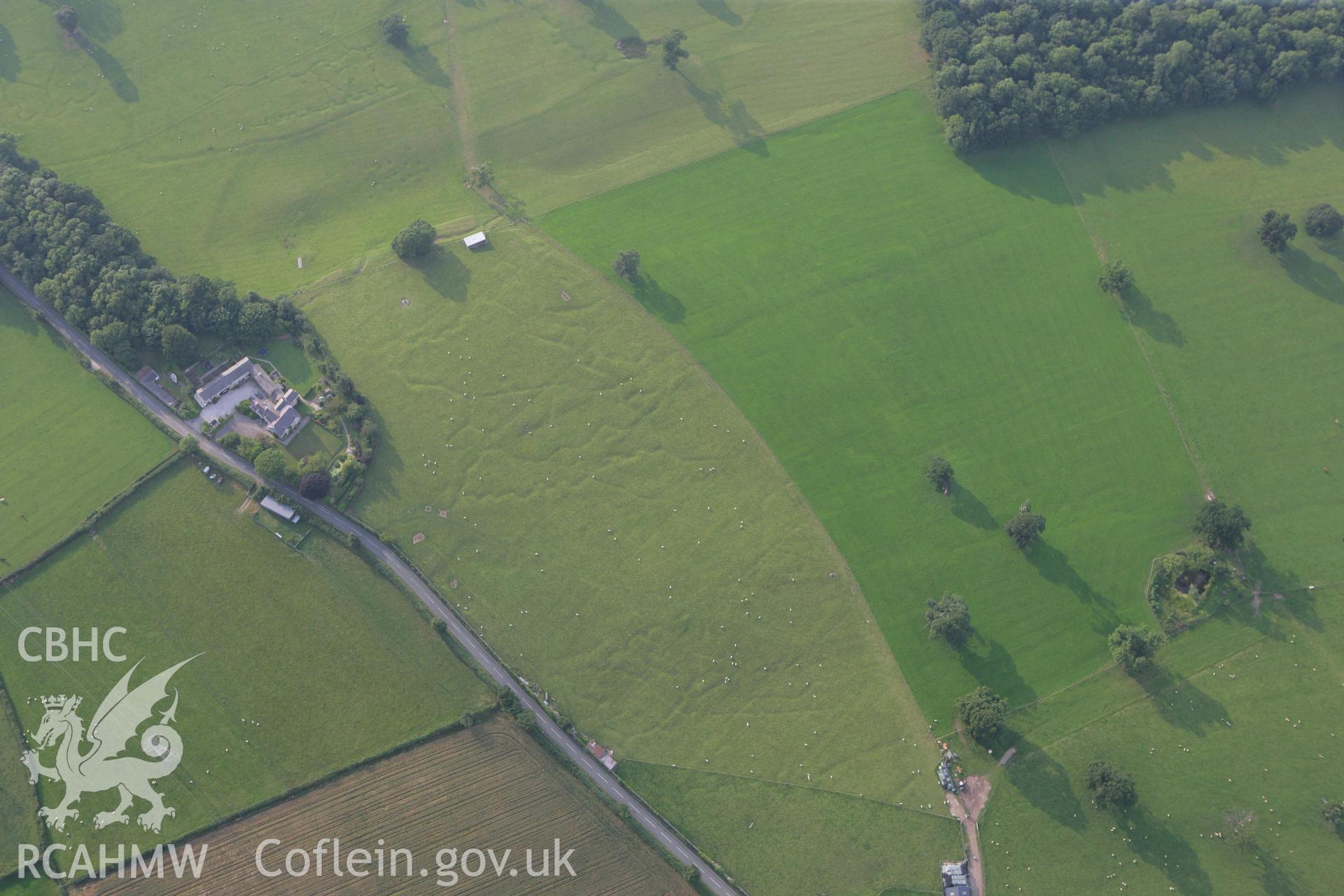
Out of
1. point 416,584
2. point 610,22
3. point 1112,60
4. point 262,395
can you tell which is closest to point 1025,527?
point 416,584

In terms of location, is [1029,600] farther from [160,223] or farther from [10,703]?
[160,223]

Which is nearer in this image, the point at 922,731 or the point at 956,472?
the point at 922,731

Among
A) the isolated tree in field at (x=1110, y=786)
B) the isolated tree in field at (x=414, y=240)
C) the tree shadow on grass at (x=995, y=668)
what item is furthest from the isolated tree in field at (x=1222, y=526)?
the isolated tree in field at (x=414, y=240)

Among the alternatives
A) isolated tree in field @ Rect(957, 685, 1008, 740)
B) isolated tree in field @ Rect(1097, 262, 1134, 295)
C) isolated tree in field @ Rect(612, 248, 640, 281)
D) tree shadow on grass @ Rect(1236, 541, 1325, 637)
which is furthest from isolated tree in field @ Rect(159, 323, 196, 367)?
tree shadow on grass @ Rect(1236, 541, 1325, 637)

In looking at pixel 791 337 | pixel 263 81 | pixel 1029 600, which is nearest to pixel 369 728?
pixel 791 337

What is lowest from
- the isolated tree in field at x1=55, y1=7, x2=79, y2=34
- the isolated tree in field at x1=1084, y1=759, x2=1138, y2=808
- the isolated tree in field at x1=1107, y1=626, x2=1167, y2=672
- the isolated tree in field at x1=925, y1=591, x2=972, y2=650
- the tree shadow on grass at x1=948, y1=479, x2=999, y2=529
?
the isolated tree in field at x1=1084, y1=759, x2=1138, y2=808

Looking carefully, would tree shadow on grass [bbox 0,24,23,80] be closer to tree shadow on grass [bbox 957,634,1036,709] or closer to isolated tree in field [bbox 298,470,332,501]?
isolated tree in field [bbox 298,470,332,501]

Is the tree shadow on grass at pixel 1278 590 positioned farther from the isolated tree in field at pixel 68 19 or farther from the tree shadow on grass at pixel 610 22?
the isolated tree in field at pixel 68 19
